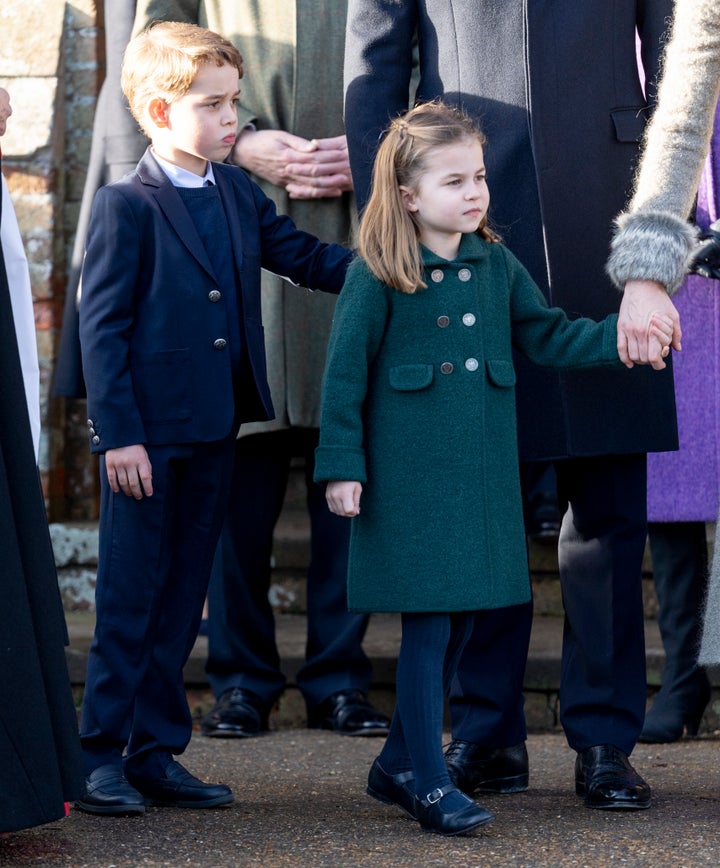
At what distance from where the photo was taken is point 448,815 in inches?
103

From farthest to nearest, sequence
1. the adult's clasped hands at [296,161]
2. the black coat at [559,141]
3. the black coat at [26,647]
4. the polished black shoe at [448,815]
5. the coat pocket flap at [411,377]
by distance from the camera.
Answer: the adult's clasped hands at [296,161] → the black coat at [559,141] → the coat pocket flap at [411,377] → the polished black shoe at [448,815] → the black coat at [26,647]

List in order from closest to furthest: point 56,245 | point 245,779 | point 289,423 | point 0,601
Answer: point 0,601, point 245,779, point 289,423, point 56,245

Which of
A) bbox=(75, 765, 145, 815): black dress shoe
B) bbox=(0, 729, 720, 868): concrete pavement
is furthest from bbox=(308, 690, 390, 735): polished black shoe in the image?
bbox=(75, 765, 145, 815): black dress shoe

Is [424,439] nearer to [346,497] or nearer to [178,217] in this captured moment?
[346,497]

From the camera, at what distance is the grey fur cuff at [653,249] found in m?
2.74

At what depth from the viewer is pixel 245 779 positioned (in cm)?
319

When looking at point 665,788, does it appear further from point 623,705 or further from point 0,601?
point 0,601

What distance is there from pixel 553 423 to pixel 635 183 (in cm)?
50

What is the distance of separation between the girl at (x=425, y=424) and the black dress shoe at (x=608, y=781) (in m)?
0.34

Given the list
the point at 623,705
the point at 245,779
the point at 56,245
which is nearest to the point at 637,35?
the point at 623,705

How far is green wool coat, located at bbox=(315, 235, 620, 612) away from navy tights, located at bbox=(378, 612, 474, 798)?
2.6 inches

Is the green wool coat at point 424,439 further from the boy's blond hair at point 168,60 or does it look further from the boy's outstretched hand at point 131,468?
Result: the boy's blond hair at point 168,60

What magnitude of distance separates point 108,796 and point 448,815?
2.08 ft

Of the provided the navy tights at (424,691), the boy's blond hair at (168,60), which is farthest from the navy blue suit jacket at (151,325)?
the navy tights at (424,691)
